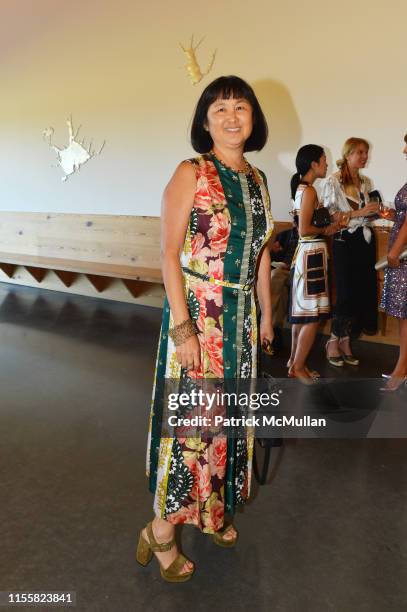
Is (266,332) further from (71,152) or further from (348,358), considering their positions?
(71,152)

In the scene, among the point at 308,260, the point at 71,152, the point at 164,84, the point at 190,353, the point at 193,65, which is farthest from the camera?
the point at 71,152

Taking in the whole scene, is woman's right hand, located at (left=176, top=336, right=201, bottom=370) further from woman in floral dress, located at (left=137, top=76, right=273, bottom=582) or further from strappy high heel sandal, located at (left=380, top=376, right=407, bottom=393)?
strappy high heel sandal, located at (left=380, top=376, right=407, bottom=393)

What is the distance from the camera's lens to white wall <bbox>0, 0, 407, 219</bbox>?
3.53 metres

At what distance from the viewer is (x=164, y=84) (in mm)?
4520

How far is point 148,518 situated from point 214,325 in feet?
Answer: 2.87

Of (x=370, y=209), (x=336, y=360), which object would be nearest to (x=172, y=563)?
(x=336, y=360)

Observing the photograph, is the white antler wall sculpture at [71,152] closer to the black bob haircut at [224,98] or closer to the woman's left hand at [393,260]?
the woman's left hand at [393,260]

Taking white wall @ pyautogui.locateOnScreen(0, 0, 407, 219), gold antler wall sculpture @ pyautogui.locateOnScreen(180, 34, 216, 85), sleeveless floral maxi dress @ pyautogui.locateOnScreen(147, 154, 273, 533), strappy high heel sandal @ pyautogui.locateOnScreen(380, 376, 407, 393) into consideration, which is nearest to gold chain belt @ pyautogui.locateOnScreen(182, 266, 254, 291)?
sleeveless floral maxi dress @ pyautogui.locateOnScreen(147, 154, 273, 533)

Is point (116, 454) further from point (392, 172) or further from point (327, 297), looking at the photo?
point (392, 172)

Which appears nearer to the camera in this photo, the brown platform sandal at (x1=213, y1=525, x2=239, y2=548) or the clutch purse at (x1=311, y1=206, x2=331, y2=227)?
the brown platform sandal at (x1=213, y1=525, x2=239, y2=548)

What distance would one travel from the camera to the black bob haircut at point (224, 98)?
51.2 inches

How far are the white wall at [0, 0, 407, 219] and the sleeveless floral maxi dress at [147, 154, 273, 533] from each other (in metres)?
2.68

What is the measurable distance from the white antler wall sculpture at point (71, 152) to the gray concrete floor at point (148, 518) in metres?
3.15

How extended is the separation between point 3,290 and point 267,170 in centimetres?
379
